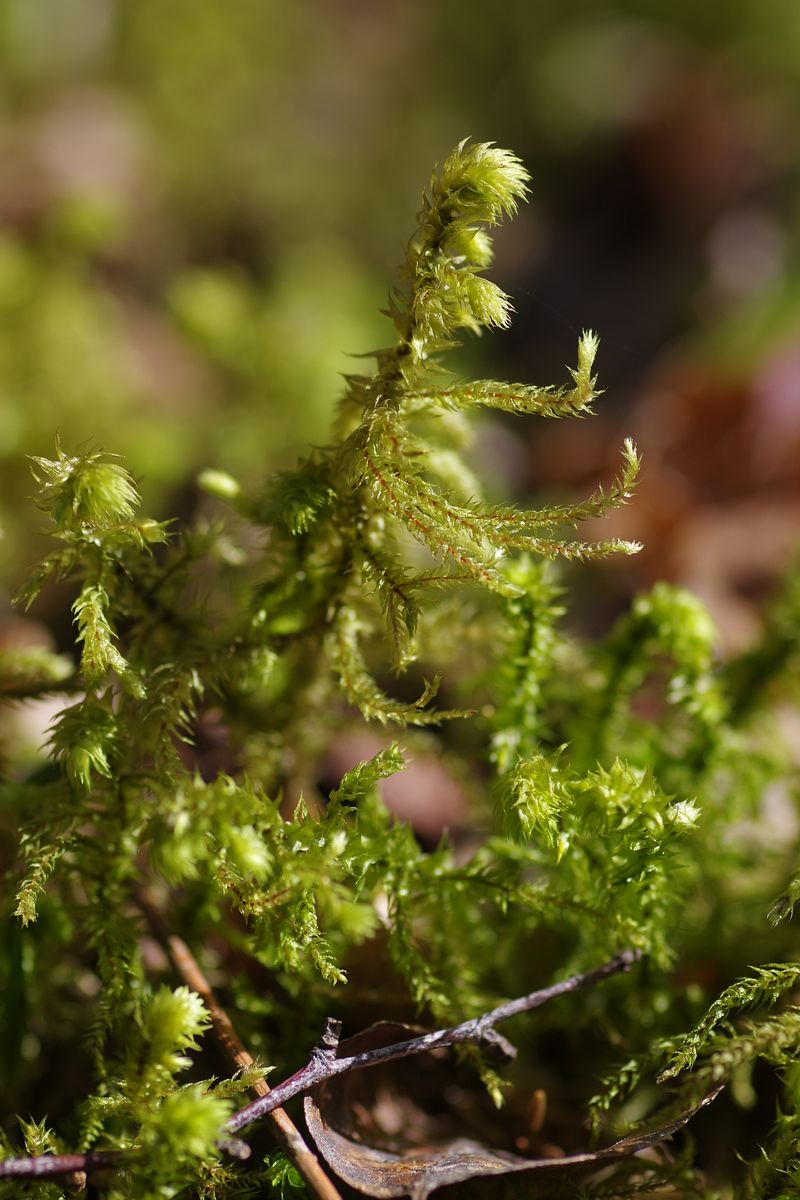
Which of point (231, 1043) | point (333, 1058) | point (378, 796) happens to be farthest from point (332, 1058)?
point (378, 796)

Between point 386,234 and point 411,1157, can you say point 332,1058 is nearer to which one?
point 411,1157

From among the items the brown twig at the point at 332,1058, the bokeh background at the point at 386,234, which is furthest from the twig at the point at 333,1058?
the bokeh background at the point at 386,234

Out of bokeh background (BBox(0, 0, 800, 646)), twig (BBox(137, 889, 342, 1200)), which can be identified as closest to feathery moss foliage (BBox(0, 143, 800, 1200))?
twig (BBox(137, 889, 342, 1200))

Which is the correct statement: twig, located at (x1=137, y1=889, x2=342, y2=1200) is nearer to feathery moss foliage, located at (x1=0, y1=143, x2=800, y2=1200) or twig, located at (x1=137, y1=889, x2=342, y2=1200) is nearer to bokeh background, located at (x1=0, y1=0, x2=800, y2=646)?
feathery moss foliage, located at (x1=0, y1=143, x2=800, y2=1200)

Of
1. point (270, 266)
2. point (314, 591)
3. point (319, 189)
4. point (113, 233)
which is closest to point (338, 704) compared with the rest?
point (314, 591)

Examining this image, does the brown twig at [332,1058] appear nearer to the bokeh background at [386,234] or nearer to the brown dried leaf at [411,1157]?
the brown dried leaf at [411,1157]

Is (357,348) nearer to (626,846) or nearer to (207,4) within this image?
(207,4)
